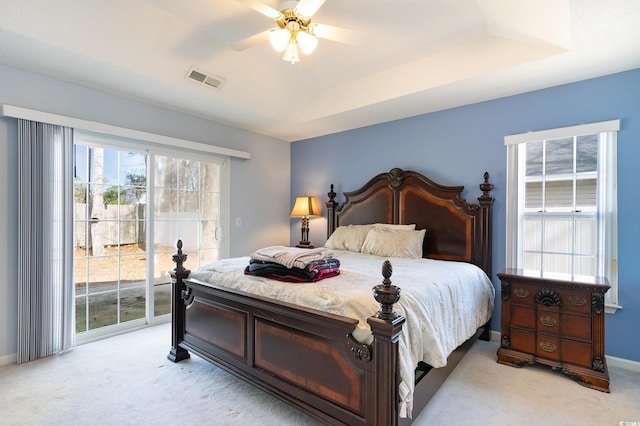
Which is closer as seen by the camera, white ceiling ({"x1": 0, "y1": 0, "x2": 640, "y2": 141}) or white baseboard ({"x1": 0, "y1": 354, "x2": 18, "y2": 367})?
white ceiling ({"x1": 0, "y1": 0, "x2": 640, "y2": 141})

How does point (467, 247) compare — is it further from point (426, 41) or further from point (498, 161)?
point (426, 41)

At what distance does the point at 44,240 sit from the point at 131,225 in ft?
2.65

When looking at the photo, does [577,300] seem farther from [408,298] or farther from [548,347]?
[408,298]

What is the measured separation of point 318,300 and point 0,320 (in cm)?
277

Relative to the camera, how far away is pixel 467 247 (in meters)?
3.30

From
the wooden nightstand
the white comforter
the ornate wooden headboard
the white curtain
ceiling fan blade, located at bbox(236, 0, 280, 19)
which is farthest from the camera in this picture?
the ornate wooden headboard

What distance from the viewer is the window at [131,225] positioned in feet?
10.2

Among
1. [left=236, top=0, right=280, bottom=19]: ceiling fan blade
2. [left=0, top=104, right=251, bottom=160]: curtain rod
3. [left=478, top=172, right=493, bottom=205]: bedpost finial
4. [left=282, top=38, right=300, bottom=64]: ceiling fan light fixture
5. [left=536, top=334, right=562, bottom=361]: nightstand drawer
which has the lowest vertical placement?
[left=536, top=334, right=562, bottom=361]: nightstand drawer

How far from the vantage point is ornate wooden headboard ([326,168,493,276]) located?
323 centimetres

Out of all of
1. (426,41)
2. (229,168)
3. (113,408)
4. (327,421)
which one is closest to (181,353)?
(113,408)

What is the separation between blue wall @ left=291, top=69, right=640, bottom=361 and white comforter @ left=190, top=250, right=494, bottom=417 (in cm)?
101

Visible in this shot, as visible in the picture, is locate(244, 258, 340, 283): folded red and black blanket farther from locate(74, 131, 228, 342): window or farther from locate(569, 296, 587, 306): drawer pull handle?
locate(74, 131, 228, 342): window

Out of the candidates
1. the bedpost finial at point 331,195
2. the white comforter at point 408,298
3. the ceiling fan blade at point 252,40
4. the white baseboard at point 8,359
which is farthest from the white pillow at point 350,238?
the white baseboard at point 8,359

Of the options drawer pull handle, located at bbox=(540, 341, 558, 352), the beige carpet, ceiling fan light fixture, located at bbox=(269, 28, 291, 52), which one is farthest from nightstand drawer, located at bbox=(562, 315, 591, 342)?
ceiling fan light fixture, located at bbox=(269, 28, 291, 52)
